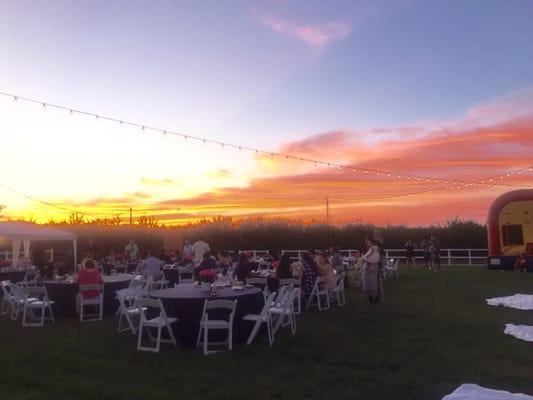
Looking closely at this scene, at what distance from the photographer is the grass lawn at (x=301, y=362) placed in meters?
5.37

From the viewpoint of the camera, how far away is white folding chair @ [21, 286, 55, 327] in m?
9.57

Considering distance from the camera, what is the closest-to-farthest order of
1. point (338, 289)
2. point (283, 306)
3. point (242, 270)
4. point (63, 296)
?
point (283, 306) → point (63, 296) → point (242, 270) → point (338, 289)

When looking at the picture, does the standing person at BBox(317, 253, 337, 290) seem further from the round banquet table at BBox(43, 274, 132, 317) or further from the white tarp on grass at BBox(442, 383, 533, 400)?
the white tarp on grass at BBox(442, 383, 533, 400)

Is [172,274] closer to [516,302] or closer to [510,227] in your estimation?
[516,302]

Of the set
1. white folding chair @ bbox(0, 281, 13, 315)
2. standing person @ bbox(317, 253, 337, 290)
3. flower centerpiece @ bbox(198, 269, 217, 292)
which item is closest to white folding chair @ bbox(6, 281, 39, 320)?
white folding chair @ bbox(0, 281, 13, 315)

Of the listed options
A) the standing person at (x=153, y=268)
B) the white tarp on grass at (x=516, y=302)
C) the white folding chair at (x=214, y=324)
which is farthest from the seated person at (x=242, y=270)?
the white tarp on grass at (x=516, y=302)

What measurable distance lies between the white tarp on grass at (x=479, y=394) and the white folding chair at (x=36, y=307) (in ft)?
24.4

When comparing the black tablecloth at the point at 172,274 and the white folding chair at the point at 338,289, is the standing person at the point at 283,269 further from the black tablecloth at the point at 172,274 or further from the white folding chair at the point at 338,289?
the black tablecloth at the point at 172,274

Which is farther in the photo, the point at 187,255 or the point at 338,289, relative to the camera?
the point at 187,255

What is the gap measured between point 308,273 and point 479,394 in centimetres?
685

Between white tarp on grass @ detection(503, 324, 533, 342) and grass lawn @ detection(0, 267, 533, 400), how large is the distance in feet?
0.44

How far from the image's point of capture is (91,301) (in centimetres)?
989

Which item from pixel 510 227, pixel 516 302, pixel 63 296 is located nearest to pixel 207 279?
pixel 63 296

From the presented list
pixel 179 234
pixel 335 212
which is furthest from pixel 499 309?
pixel 179 234
